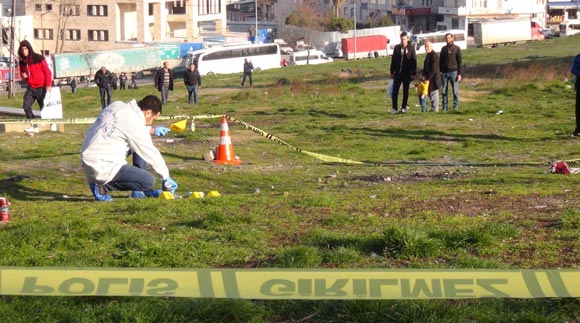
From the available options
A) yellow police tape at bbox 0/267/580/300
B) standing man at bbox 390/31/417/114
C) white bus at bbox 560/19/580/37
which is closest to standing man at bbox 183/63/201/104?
standing man at bbox 390/31/417/114

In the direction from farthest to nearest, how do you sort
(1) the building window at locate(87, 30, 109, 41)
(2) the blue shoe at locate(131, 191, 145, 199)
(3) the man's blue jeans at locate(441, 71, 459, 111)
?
(1) the building window at locate(87, 30, 109, 41) → (3) the man's blue jeans at locate(441, 71, 459, 111) → (2) the blue shoe at locate(131, 191, 145, 199)

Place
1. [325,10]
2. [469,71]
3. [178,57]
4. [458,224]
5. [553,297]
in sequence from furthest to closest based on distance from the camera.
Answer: [325,10] < [178,57] < [469,71] < [458,224] < [553,297]

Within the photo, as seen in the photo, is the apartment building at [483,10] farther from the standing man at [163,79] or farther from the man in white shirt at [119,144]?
the man in white shirt at [119,144]

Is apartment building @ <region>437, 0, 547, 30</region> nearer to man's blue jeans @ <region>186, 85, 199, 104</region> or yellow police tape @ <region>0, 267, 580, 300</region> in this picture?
man's blue jeans @ <region>186, 85, 199, 104</region>

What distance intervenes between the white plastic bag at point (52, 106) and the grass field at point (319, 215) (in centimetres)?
40

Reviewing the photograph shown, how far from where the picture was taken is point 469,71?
133 feet

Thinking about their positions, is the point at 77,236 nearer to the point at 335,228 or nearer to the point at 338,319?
the point at 335,228

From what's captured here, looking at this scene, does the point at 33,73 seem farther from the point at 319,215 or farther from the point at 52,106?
the point at 319,215

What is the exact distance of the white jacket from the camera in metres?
9.73

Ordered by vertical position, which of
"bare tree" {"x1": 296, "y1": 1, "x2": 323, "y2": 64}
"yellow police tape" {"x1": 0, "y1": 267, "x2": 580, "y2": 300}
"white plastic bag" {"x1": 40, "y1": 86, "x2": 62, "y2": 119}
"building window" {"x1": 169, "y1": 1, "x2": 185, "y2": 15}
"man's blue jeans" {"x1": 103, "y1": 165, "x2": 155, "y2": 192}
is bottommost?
"yellow police tape" {"x1": 0, "y1": 267, "x2": 580, "y2": 300}

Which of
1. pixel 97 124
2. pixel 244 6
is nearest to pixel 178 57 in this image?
pixel 244 6

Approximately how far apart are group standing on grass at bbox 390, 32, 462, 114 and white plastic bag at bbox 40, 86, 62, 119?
7091 millimetres

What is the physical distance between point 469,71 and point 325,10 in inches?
3415

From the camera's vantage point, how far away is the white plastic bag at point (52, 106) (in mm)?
18906
